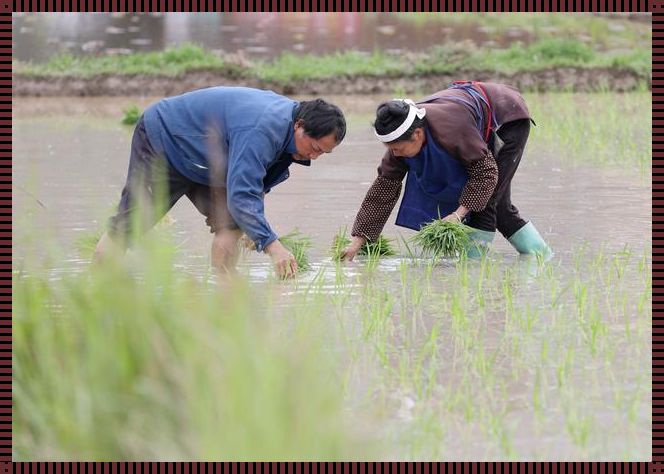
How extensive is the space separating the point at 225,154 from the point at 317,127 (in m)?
0.47

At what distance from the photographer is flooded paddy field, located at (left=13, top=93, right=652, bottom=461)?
2902 millimetres

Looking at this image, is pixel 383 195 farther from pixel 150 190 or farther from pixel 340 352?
pixel 340 352

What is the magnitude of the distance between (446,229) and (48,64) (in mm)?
10764

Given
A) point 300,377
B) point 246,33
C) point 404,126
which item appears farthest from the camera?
point 246,33

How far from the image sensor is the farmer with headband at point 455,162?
5625mm

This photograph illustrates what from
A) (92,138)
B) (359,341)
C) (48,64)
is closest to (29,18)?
(48,64)

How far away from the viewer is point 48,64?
51.3 ft

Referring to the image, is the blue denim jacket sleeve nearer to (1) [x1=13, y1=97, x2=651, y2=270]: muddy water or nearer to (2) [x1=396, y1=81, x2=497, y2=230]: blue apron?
(1) [x1=13, y1=97, x2=651, y2=270]: muddy water

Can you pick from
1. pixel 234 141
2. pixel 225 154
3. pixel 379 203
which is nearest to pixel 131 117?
pixel 379 203

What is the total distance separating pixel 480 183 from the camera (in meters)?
5.70

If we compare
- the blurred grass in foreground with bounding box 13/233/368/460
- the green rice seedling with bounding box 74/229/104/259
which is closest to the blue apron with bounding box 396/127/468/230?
the green rice seedling with bounding box 74/229/104/259

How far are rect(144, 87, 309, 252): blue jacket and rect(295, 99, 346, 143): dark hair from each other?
11cm

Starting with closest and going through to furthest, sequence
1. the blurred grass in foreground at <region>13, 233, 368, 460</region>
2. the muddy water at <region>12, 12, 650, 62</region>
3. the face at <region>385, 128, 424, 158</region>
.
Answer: the blurred grass in foreground at <region>13, 233, 368, 460</region>
the face at <region>385, 128, 424, 158</region>
the muddy water at <region>12, 12, 650, 62</region>

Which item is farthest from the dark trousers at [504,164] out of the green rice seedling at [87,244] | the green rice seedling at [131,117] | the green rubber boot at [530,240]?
the green rice seedling at [131,117]
